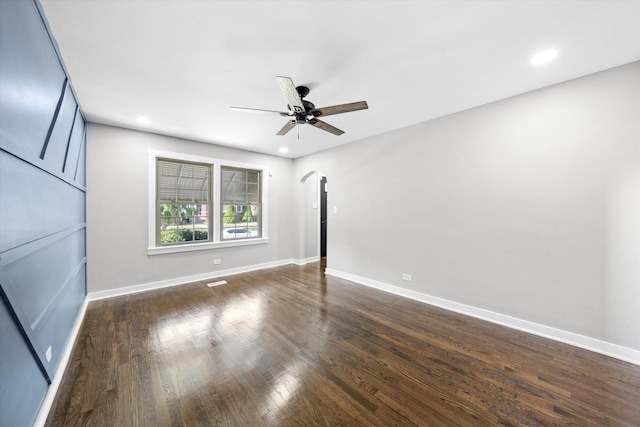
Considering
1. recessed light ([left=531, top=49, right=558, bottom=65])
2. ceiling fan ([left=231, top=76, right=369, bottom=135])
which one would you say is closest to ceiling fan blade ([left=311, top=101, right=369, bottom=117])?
ceiling fan ([left=231, top=76, right=369, bottom=135])

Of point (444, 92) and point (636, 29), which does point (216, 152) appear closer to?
point (444, 92)

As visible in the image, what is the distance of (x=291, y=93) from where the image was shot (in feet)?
6.73

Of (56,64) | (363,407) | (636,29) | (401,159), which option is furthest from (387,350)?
(56,64)

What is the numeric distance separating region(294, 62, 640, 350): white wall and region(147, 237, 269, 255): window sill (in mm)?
2900

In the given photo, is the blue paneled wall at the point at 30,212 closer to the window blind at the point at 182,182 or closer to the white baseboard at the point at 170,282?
the white baseboard at the point at 170,282

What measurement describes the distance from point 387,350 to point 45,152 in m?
3.33

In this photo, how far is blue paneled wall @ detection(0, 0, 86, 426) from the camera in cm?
116

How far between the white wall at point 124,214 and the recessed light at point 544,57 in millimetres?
4816

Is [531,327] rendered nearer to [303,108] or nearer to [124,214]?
[303,108]

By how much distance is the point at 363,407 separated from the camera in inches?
64.4

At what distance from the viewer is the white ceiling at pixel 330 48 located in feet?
5.22

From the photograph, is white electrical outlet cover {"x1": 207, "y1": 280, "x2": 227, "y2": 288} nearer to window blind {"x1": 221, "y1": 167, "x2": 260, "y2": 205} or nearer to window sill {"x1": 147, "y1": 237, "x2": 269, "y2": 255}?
window sill {"x1": 147, "y1": 237, "x2": 269, "y2": 255}

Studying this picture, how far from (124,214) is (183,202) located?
0.89 m

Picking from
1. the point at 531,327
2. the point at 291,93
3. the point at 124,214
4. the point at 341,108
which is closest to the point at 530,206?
the point at 531,327
